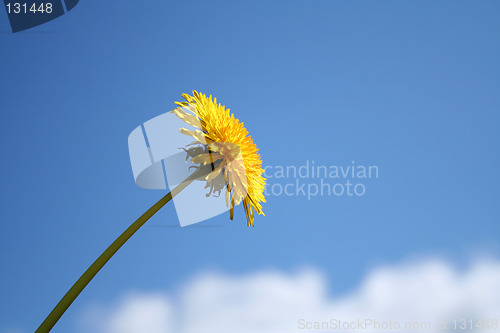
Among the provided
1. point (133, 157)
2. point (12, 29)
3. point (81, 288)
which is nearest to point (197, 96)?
point (133, 157)

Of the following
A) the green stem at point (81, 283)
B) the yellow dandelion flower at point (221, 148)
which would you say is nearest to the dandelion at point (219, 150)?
the yellow dandelion flower at point (221, 148)

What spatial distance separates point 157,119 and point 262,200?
2.08 ft

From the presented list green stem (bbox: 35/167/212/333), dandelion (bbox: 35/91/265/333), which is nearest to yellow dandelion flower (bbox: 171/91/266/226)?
dandelion (bbox: 35/91/265/333)

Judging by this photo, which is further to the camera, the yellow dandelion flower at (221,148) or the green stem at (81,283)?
the yellow dandelion flower at (221,148)

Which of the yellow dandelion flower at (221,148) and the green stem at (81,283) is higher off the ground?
the yellow dandelion flower at (221,148)

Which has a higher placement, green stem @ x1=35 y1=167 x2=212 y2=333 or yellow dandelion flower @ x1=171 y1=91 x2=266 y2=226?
yellow dandelion flower @ x1=171 y1=91 x2=266 y2=226

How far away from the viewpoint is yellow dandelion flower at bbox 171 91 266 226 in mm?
1893

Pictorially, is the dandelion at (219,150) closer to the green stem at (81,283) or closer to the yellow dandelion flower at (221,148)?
the yellow dandelion flower at (221,148)

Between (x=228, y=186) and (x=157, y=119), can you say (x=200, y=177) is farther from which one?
(x=157, y=119)

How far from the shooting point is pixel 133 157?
6.39 feet

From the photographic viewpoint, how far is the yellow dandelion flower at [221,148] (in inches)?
74.5

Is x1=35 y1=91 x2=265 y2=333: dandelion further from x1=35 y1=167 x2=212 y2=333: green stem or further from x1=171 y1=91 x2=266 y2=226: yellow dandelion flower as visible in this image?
x1=35 y1=167 x2=212 y2=333: green stem

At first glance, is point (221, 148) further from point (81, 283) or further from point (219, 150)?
point (81, 283)

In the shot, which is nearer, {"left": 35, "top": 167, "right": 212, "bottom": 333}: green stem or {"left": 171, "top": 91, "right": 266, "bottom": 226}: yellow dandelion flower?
{"left": 35, "top": 167, "right": 212, "bottom": 333}: green stem
